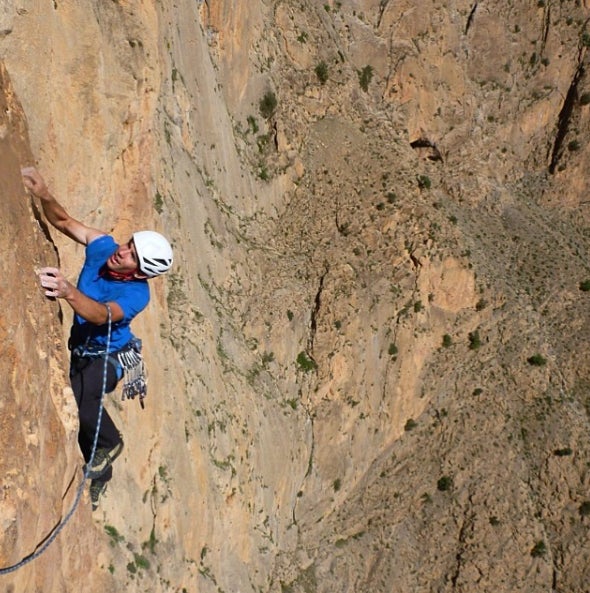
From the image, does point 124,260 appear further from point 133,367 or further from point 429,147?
point 429,147

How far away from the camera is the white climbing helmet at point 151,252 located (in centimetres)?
902

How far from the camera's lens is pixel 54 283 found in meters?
8.39

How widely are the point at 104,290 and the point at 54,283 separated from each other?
1.22 m

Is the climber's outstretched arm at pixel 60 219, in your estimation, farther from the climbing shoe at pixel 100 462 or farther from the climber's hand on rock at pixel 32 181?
the climbing shoe at pixel 100 462

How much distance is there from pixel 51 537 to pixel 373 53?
3739 centimetres

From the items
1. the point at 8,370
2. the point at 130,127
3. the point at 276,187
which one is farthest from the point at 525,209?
the point at 8,370

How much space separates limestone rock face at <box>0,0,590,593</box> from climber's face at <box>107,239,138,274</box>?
2.65 feet

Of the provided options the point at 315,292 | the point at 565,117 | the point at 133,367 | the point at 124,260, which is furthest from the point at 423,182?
the point at 124,260

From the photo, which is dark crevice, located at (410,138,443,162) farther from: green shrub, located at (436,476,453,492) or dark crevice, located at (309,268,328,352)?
green shrub, located at (436,476,453,492)

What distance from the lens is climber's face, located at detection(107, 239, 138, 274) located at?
920 centimetres

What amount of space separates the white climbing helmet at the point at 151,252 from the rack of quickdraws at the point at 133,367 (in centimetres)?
172

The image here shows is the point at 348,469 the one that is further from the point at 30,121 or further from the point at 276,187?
the point at 30,121

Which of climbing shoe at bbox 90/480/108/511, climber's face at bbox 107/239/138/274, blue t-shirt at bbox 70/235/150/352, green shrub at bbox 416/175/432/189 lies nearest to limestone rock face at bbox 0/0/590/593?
green shrub at bbox 416/175/432/189

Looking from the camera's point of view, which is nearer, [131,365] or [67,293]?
[67,293]
